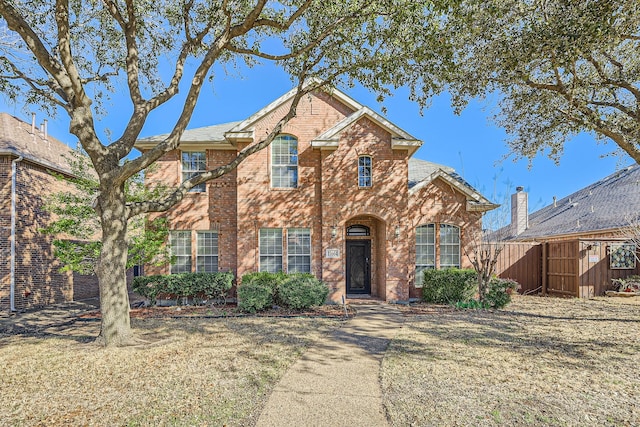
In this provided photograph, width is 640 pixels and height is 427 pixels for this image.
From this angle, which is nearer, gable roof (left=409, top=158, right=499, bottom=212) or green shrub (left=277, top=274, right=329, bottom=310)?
green shrub (left=277, top=274, right=329, bottom=310)

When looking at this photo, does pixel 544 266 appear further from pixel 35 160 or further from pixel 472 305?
pixel 35 160

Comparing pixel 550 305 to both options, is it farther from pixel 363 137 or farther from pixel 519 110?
pixel 363 137

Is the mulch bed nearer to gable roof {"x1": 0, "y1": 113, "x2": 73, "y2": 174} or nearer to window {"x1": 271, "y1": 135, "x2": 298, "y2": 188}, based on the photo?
window {"x1": 271, "y1": 135, "x2": 298, "y2": 188}

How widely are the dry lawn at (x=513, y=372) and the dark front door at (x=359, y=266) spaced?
15.0 ft

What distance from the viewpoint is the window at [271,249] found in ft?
44.1

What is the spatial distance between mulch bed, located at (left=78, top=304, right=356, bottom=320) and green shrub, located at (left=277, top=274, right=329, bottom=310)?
0.26 m

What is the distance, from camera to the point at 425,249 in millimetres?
14414

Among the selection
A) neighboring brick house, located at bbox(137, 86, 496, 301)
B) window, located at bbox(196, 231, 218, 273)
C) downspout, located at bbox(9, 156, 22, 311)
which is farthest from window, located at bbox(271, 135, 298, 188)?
downspout, located at bbox(9, 156, 22, 311)

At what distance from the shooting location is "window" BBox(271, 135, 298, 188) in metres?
13.6

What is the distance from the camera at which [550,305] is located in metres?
13.1

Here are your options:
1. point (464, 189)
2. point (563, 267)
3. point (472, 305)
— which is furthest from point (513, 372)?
point (563, 267)

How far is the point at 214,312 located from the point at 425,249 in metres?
8.21

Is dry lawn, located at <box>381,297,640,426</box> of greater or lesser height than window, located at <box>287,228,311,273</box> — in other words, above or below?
below

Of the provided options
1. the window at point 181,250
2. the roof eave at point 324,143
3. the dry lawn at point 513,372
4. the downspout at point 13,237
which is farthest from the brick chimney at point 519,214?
the downspout at point 13,237
